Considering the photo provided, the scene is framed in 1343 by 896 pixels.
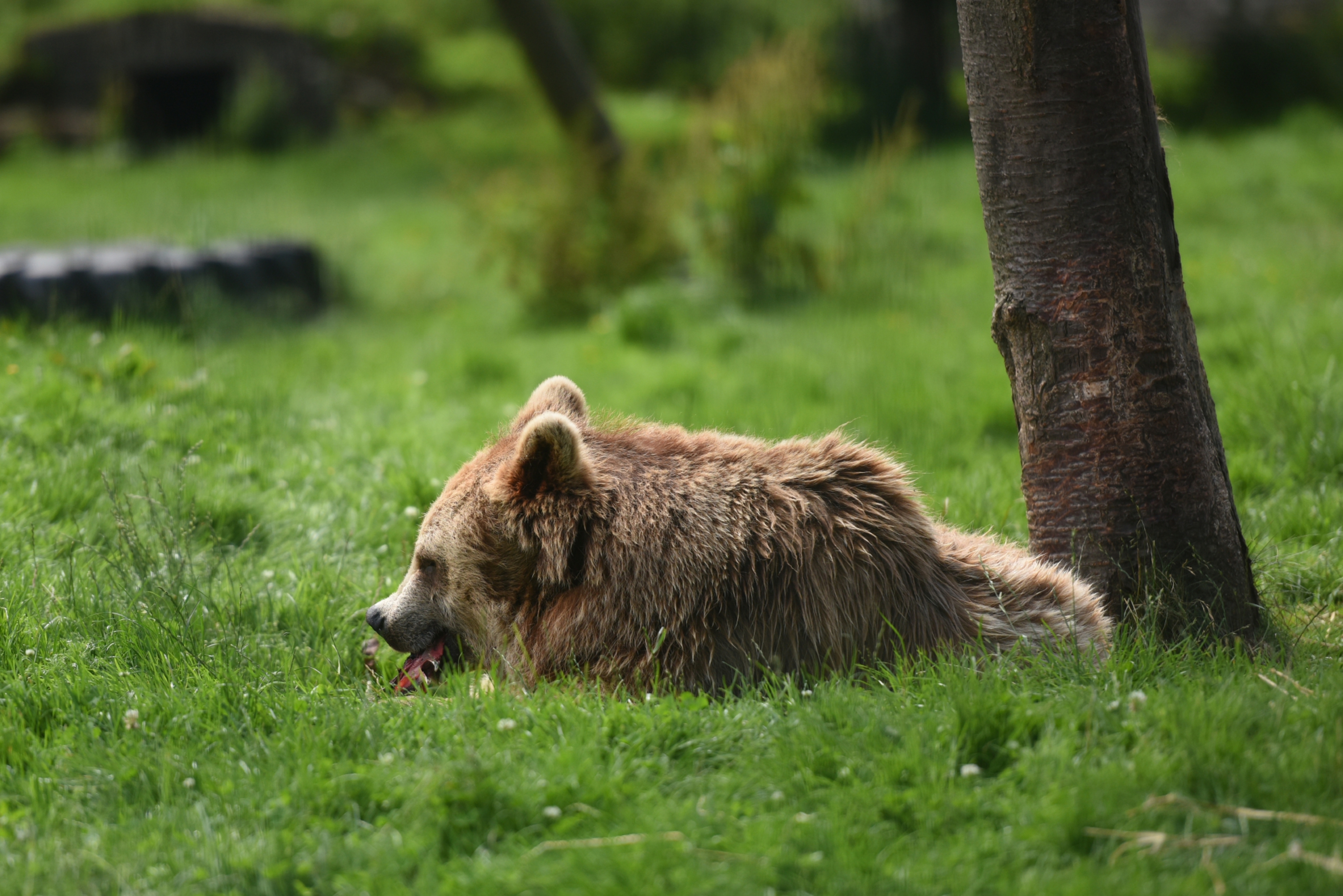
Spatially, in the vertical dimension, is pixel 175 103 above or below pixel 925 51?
below

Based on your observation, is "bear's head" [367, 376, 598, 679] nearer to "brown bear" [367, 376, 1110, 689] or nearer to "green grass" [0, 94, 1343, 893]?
"brown bear" [367, 376, 1110, 689]

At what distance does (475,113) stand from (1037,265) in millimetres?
19523

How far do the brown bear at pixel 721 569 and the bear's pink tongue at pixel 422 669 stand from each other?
113 mm

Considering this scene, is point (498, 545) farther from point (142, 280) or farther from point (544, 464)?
point (142, 280)

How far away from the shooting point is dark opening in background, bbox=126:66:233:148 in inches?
766

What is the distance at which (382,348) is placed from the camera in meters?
9.83

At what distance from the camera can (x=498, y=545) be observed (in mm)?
3855

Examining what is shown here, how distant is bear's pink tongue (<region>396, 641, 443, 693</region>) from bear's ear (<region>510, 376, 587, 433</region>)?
852mm

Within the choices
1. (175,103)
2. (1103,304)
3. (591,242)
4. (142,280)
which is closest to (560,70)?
(591,242)

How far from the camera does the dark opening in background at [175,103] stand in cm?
1945

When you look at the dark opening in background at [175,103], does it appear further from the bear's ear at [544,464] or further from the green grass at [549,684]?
the bear's ear at [544,464]

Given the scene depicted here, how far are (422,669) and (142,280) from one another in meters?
6.03

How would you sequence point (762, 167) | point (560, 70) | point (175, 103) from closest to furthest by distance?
point (762, 167) → point (560, 70) → point (175, 103)

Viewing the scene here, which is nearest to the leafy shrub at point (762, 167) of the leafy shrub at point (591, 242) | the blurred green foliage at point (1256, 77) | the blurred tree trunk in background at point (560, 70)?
the leafy shrub at point (591, 242)
